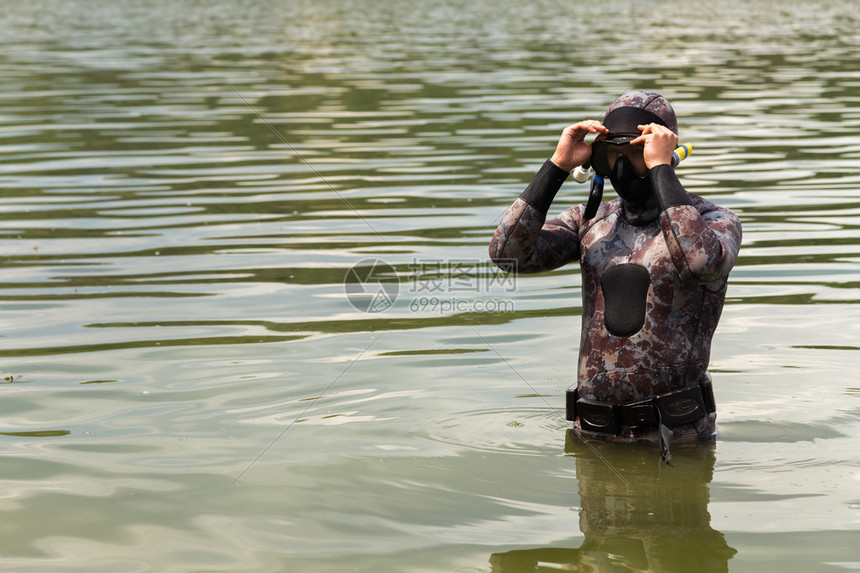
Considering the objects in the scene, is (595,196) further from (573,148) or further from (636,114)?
(636,114)

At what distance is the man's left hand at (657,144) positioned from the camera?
4.94 meters

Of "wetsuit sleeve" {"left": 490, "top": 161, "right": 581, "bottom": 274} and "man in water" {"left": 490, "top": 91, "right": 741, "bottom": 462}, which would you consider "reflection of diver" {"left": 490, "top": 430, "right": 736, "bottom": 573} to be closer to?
"man in water" {"left": 490, "top": 91, "right": 741, "bottom": 462}

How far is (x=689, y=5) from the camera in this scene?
4784cm

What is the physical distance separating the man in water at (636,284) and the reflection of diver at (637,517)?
0.14 meters

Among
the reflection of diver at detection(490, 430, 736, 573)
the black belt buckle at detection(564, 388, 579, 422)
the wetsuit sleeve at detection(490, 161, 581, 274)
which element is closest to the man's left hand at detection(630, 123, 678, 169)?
the wetsuit sleeve at detection(490, 161, 581, 274)

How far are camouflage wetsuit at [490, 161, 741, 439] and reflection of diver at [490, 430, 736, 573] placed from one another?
16 cm

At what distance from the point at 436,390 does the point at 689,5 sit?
145 ft

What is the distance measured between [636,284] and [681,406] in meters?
0.58

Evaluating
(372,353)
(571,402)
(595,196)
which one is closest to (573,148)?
(595,196)

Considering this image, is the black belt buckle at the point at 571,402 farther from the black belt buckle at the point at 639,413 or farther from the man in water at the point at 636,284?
the black belt buckle at the point at 639,413

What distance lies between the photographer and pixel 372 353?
24.1 ft

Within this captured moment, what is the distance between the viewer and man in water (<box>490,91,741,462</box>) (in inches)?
200

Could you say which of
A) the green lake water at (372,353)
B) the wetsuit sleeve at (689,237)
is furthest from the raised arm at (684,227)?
the green lake water at (372,353)

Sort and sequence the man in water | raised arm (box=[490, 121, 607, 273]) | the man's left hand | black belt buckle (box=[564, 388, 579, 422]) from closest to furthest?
the man's left hand
the man in water
raised arm (box=[490, 121, 607, 273])
black belt buckle (box=[564, 388, 579, 422])
